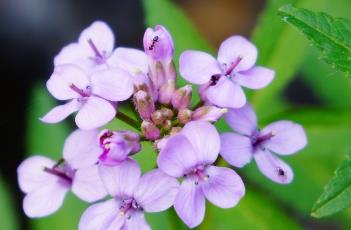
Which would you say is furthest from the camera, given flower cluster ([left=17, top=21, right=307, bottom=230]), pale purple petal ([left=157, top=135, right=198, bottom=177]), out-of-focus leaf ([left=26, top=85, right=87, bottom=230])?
out-of-focus leaf ([left=26, top=85, right=87, bottom=230])

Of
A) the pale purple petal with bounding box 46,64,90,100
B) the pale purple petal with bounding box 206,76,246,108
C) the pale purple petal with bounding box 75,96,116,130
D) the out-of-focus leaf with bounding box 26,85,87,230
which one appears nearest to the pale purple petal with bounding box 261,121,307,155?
the pale purple petal with bounding box 206,76,246,108

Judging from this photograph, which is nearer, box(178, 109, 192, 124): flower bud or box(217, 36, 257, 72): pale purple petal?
box(178, 109, 192, 124): flower bud

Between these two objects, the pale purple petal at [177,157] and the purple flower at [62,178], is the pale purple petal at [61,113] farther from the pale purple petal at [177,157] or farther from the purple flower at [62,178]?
the pale purple petal at [177,157]

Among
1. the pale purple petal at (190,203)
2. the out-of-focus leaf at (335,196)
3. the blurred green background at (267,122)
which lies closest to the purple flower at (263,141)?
the pale purple petal at (190,203)

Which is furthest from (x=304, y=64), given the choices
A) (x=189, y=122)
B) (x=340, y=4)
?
(x=189, y=122)

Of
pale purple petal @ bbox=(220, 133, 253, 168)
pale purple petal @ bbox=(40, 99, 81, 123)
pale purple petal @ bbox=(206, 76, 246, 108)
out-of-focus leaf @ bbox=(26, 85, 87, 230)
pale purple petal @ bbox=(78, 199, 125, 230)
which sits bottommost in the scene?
out-of-focus leaf @ bbox=(26, 85, 87, 230)

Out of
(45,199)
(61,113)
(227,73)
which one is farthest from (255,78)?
(45,199)

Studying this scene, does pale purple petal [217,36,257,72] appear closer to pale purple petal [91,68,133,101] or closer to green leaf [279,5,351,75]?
green leaf [279,5,351,75]

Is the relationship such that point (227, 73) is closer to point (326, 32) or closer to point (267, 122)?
point (326, 32)
